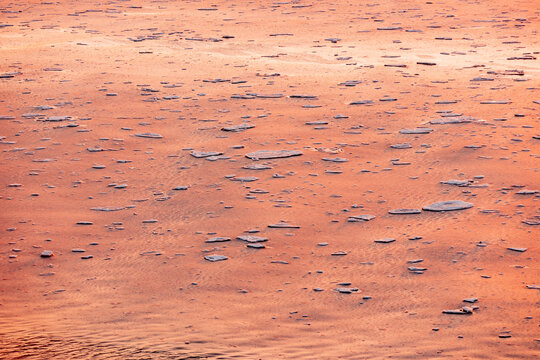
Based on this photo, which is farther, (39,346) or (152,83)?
(152,83)

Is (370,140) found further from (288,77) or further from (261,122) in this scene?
(288,77)

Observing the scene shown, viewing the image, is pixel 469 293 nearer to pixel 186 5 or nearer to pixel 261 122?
pixel 261 122

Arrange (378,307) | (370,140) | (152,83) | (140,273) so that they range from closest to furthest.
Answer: (378,307) < (140,273) < (370,140) < (152,83)

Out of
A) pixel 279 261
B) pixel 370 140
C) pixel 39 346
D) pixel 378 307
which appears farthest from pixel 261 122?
pixel 39 346

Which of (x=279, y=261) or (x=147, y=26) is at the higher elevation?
(x=147, y=26)

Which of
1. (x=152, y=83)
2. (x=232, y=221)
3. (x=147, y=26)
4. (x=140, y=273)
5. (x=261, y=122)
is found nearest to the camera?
(x=140, y=273)

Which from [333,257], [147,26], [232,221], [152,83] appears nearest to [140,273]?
[232,221]
